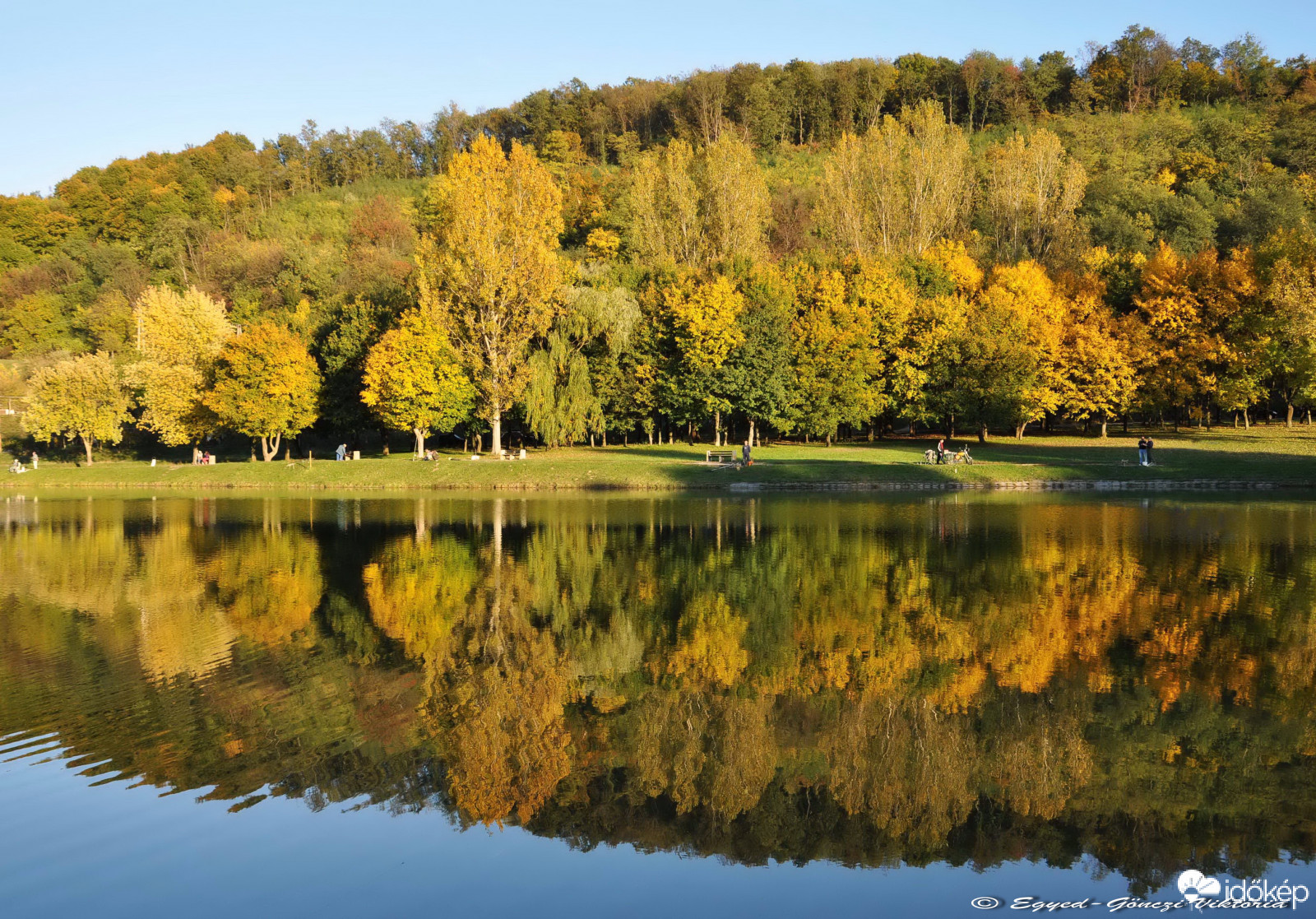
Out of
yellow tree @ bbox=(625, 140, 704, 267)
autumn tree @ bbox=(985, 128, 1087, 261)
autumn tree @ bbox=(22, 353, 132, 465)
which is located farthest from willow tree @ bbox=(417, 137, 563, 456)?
autumn tree @ bbox=(985, 128, 1087, 261)

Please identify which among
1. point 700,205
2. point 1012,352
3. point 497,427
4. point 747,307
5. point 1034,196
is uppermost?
point 1034,196

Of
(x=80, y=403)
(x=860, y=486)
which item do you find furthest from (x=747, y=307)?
(x=80, y=403)

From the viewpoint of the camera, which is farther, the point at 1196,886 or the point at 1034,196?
the point at 1034,196

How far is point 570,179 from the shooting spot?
116 m

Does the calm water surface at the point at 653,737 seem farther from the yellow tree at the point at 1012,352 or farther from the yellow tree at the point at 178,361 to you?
the yellow tree at the point at 178,361

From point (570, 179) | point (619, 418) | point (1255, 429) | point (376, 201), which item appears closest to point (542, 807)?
point (619, 418)

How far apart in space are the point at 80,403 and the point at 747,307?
53.0 m

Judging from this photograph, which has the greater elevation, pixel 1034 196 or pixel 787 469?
pixel 1034 196

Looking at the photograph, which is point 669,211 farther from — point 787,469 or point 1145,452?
point 1145,452

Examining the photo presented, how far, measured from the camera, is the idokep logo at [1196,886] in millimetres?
8516

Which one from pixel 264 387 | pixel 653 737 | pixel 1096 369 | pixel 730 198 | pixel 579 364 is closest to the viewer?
pixel 653 737

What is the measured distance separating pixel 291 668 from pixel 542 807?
23.5 feet

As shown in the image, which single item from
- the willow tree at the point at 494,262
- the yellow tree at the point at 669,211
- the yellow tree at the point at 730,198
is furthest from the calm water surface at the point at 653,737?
the yellow tree at the point at 669,211

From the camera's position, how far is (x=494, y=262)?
62.3m
